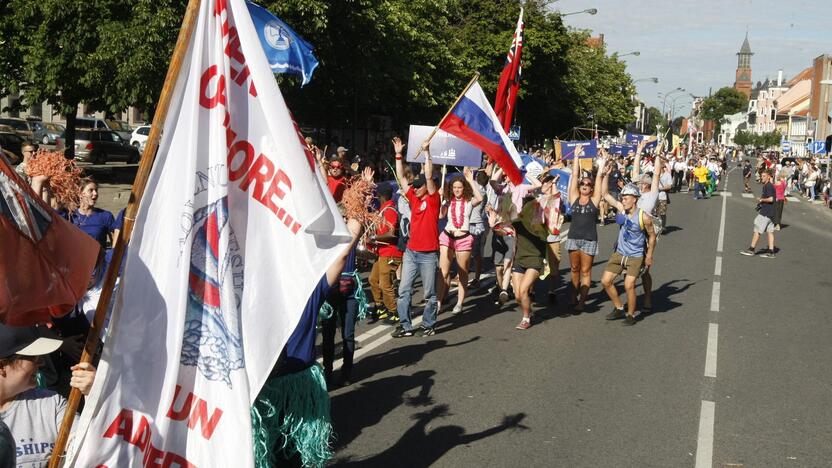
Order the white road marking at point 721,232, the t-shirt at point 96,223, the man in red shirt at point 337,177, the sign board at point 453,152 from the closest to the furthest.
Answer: the t-shirt at point 96,223 < the man in red shirt at point 337,177 < the sign board at point 453,152 < the white road marking at point 721,232

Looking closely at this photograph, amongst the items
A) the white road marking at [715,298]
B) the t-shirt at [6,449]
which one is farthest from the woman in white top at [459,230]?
the t-shirt at [6,449]

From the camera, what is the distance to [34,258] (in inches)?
108

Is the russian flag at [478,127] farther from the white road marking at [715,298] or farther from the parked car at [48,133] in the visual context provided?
the parked car at [48,133]

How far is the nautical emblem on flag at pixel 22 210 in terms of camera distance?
2.71m

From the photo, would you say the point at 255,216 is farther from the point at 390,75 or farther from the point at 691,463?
the point at 390,75

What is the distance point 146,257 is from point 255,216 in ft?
1.63

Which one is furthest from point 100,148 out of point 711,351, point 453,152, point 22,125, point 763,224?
point 711,351

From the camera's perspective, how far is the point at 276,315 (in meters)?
3.57

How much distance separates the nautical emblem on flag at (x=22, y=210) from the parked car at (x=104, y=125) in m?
39.3

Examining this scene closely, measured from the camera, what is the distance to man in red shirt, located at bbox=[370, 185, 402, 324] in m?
9.91

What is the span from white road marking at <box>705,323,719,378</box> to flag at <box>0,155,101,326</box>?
6.78 metres

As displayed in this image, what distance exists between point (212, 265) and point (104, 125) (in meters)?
45.1

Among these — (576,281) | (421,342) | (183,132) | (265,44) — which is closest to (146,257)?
(183,132)

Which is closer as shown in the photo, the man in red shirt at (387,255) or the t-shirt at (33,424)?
the t-shirt at (33,424)
